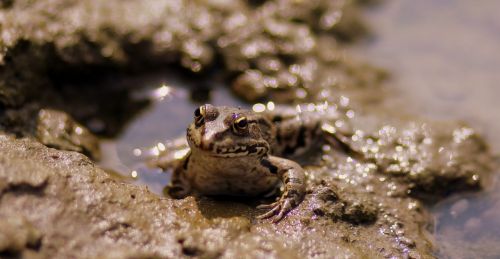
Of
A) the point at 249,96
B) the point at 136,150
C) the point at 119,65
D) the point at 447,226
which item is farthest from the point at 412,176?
the point at 119,65

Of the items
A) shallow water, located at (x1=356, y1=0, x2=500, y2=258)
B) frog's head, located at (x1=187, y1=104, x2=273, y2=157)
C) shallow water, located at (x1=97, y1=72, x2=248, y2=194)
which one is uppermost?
frog's head, located at (x1=187, y1=104, x2=273, y2=157)

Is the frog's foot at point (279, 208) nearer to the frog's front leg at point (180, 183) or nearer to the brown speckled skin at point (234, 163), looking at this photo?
the brown speckled skin at point (234, 163)

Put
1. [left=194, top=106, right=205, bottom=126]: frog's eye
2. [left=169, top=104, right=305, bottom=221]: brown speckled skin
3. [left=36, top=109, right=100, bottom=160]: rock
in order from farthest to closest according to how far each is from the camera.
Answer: [left=36, top=109, right=100, bottom=160]: rock, [left=194, top=106, right=205, bottom=126]: frog's eye, [left=169, top=104, right=305, bottom=221]: brown speckled skin

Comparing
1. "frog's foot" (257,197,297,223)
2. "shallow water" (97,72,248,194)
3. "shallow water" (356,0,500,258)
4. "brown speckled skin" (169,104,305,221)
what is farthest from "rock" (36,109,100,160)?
"shallow water" (356,0,500,258)

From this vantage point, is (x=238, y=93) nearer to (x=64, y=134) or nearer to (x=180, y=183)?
(x=180, y=183)

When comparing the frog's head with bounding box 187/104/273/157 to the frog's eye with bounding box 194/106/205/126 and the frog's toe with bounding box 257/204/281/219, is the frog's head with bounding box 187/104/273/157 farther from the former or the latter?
the frog's toe with bounding box 257/204/281/219

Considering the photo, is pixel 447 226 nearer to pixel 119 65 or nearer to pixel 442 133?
pixel 442 133

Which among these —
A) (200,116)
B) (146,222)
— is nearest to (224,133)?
(200,116)
